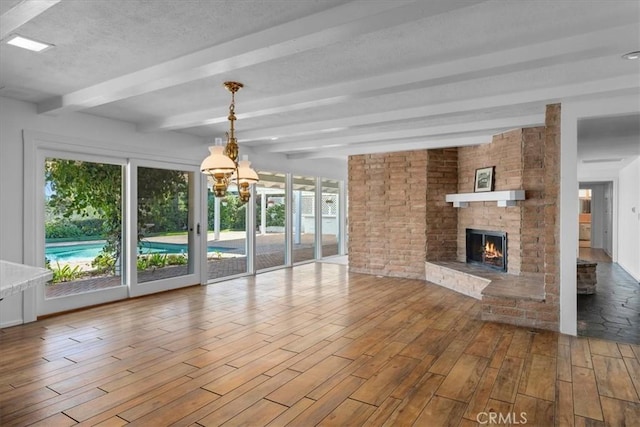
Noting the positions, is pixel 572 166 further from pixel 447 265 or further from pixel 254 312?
pixel 254 312

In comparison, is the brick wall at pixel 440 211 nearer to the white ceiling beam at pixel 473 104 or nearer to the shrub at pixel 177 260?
the white ceiling beam at pixel 473 104

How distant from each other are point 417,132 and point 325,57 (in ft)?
9.66

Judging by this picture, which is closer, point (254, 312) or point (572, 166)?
point (572, 166)

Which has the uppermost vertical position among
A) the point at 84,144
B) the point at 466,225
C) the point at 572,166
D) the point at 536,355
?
the point at 84,144

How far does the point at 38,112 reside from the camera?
14.4 ft

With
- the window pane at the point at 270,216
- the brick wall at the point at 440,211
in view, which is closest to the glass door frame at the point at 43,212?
the window pane at the point at 270,216

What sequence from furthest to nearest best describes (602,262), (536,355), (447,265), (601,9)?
(602,262), (447,265), (536,355), (601,9)

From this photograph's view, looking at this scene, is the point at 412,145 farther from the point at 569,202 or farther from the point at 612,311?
the point at 612,311

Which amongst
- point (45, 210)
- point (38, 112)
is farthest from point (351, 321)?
point (38, 112)

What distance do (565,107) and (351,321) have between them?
321 centimetres

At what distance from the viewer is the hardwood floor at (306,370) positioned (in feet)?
7.98

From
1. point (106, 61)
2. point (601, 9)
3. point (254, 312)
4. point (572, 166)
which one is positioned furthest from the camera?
point (254, 312)

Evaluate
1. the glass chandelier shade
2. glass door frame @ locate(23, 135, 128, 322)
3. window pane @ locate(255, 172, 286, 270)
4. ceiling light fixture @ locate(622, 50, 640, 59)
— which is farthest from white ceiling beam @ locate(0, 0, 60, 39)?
window pane @ locate(255, 172, 286, 270)

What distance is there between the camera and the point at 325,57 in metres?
3.04
